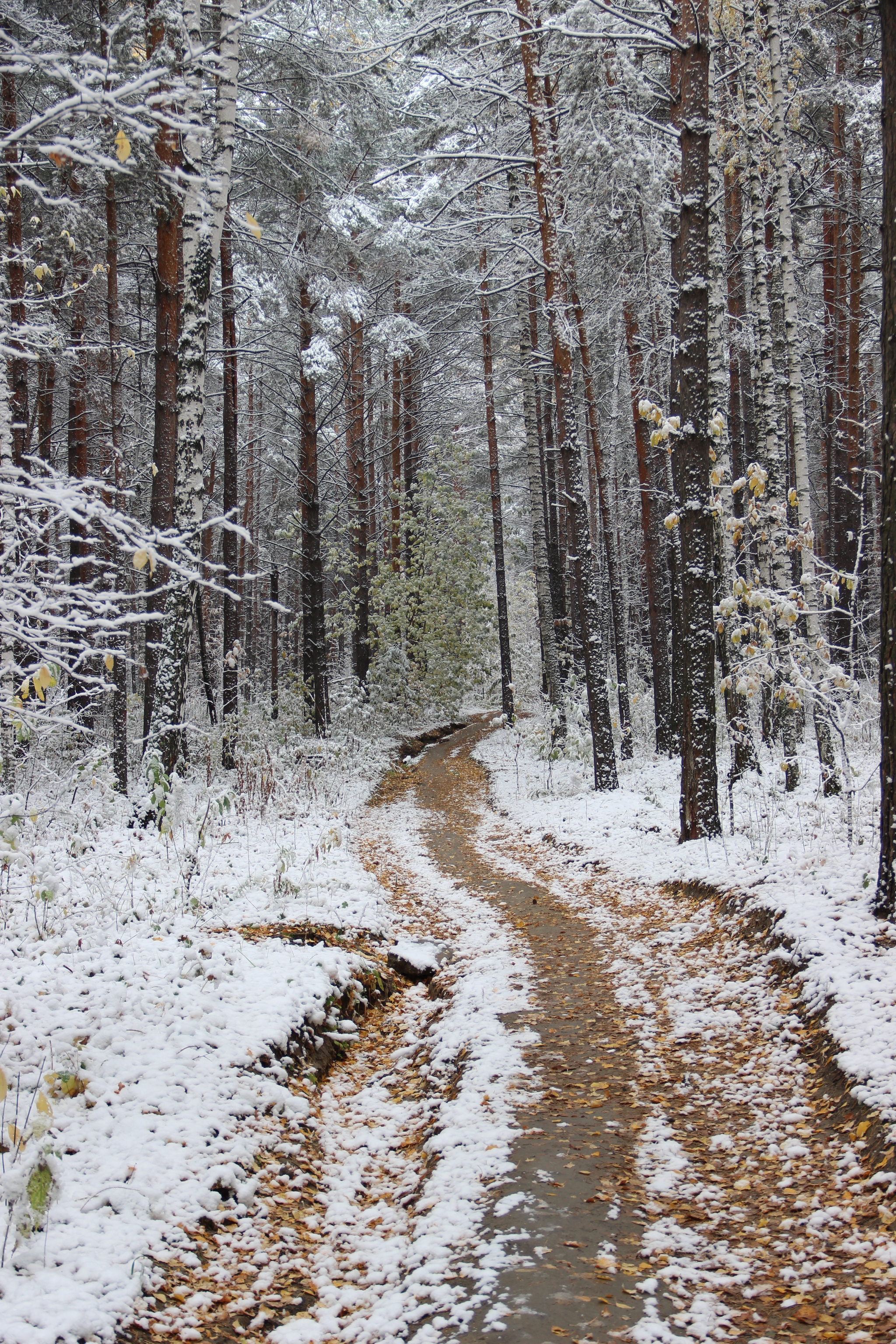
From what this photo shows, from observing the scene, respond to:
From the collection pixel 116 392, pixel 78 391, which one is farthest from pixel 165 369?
pixel 78 391

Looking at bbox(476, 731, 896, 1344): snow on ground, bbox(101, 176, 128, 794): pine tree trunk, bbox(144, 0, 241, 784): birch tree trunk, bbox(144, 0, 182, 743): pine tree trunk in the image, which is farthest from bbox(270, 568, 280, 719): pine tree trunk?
bbox(476, 731, 896, 1344): snow on ground

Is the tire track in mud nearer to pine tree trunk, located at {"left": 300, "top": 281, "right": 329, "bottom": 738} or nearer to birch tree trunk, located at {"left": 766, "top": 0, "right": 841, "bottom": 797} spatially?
birch tree trunk, located at {"left": 766, "top": 0, "right": 841, "bottom": 797}

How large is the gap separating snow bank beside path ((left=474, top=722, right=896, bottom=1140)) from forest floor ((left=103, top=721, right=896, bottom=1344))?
0.25ft

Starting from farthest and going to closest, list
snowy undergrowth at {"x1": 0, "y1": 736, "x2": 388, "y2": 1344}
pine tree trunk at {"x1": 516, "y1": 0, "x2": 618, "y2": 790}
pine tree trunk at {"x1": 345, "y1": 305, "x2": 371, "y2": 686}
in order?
pine tree trunk at {"x1": 345, "y1": 305, "x2": 371, "y2": 686}, pine tree trunk at {"x1": 516, "y1": 0, "x2": 618, "y2": 790}, snowy undergrowth at {"x1": 0, "y1": 736, "x2": 388, "y2": 1344}

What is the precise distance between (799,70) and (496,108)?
17.1 ft

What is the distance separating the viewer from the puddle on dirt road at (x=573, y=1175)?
3.01 m

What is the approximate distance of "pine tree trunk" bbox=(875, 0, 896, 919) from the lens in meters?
4.96

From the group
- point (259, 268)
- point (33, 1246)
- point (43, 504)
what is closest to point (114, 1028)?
point (33, 1246)

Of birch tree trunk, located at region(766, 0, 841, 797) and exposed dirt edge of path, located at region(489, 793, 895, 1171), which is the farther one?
birch tree trunk, located at region(766, 0, 841, 797)

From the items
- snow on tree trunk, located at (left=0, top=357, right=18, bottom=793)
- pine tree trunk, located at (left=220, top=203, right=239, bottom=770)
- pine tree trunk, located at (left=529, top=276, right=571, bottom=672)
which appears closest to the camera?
snow on tree trunk, located at (left=0, top=357, right=18, bottom=793)

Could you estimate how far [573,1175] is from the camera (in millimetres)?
3848

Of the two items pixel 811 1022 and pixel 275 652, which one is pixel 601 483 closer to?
pixel 811 1022

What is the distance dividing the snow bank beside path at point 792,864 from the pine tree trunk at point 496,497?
8273 millimetres

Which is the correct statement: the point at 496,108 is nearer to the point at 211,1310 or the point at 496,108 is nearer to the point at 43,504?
the point at 43,504
